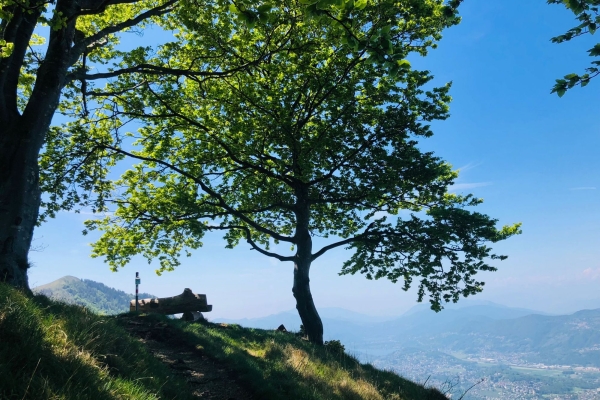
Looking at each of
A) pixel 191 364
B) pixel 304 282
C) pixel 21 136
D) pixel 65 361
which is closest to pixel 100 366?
pixel 65 361

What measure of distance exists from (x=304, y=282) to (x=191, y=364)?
441 inches

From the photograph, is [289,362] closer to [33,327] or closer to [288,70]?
[33,327]

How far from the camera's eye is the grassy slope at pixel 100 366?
4.35 m

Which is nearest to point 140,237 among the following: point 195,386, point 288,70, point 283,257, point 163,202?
point 163,202

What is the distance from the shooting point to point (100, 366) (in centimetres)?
557

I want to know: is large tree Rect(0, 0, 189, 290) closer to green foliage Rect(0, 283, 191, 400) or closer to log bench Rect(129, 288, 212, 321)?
green foliage Rect(0, 283, 191, 400)

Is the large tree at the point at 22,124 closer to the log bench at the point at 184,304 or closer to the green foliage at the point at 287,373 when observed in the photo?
the green foliage at the point at 287,373

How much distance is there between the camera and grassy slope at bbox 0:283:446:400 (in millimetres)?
4352

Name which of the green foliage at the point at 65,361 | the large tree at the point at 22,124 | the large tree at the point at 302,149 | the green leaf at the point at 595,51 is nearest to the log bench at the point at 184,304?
the large tree at the point at 302,149

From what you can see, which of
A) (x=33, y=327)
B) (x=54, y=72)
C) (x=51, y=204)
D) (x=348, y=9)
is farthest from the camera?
(x=51, y=204)

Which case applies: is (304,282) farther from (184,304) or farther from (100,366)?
(100,366)

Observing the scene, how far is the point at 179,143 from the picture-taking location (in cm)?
2050

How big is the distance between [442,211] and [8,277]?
16.2m

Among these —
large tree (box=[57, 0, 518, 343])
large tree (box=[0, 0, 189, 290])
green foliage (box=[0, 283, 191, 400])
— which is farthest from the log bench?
green foliage (box=[0, 283, 191, 400])
